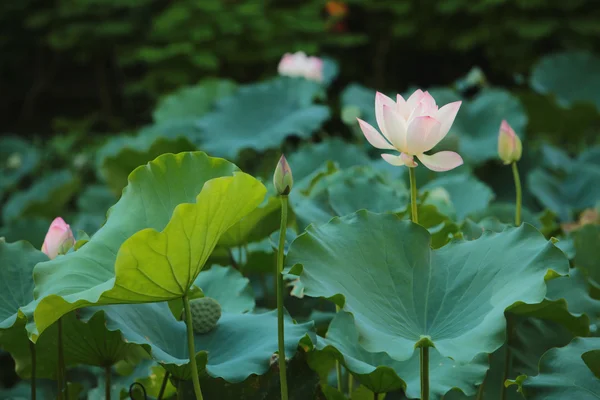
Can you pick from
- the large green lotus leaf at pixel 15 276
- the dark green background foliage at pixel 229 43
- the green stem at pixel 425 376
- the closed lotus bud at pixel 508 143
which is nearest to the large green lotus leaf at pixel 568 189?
the closed lotus bud at pixel 508 143

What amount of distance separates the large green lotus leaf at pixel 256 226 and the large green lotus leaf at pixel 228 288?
8 centimetres

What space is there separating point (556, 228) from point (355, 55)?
4.17 m

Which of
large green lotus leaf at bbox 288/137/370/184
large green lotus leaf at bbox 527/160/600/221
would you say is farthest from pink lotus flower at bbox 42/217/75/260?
large green lotus leaf at bbox 527/160/600/221

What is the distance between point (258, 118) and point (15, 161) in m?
1.48

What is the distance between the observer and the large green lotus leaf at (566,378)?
71cm

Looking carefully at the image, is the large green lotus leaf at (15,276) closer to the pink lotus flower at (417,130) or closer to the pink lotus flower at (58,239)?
the pink lotus flower at (58,239)

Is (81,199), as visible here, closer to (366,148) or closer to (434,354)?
(366,148)

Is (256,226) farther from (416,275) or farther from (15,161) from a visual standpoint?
(15,161)

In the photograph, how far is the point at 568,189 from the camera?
1852 millimetres

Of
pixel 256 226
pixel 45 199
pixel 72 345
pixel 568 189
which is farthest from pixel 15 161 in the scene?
pixel 72 345

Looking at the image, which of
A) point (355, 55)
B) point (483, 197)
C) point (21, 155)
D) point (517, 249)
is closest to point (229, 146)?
point (483, 197)

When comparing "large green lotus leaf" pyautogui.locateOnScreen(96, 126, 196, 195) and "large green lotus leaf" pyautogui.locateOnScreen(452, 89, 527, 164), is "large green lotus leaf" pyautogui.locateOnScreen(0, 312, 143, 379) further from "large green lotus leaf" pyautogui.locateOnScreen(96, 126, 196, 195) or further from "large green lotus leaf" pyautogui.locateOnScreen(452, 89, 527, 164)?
"large green lotus leaf" pyautogui.locateOnScreen(452, 89, 527, 164)

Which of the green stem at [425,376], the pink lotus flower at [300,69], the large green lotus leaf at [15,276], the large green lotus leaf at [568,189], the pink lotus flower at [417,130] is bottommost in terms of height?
the large green lotus leaf at [568,189]

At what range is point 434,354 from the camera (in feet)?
2.70
